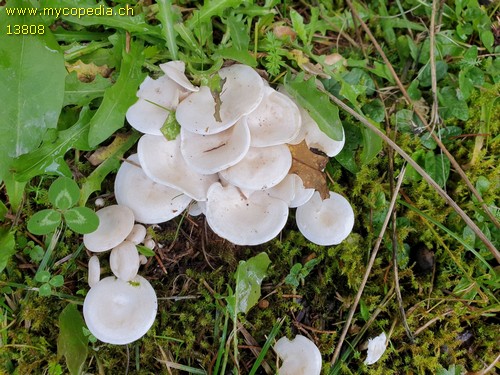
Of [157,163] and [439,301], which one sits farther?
[439,301]

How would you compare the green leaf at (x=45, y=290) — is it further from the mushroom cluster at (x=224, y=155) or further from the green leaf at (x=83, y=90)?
the green leaf at (x=83, y=90)

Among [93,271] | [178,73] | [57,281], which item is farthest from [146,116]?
[57,281]

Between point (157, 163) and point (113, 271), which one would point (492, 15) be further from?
point (113, 271)

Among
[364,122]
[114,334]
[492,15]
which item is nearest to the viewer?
[114,334]

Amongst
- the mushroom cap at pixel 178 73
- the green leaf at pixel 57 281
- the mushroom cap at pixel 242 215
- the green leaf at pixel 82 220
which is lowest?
the green leaf at pixel 57 281

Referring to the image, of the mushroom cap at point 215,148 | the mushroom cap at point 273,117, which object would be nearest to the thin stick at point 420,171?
the mushroom cap at point 273,117

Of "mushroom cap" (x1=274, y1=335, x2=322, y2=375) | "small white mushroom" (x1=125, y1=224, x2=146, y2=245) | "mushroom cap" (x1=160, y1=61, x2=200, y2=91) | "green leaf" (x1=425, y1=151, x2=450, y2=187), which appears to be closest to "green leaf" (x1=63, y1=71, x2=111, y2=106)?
"mushroom cap" (x1=160, y1=61, x2=200, y2=91)

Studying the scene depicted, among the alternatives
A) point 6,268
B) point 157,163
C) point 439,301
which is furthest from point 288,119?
point 6,268
